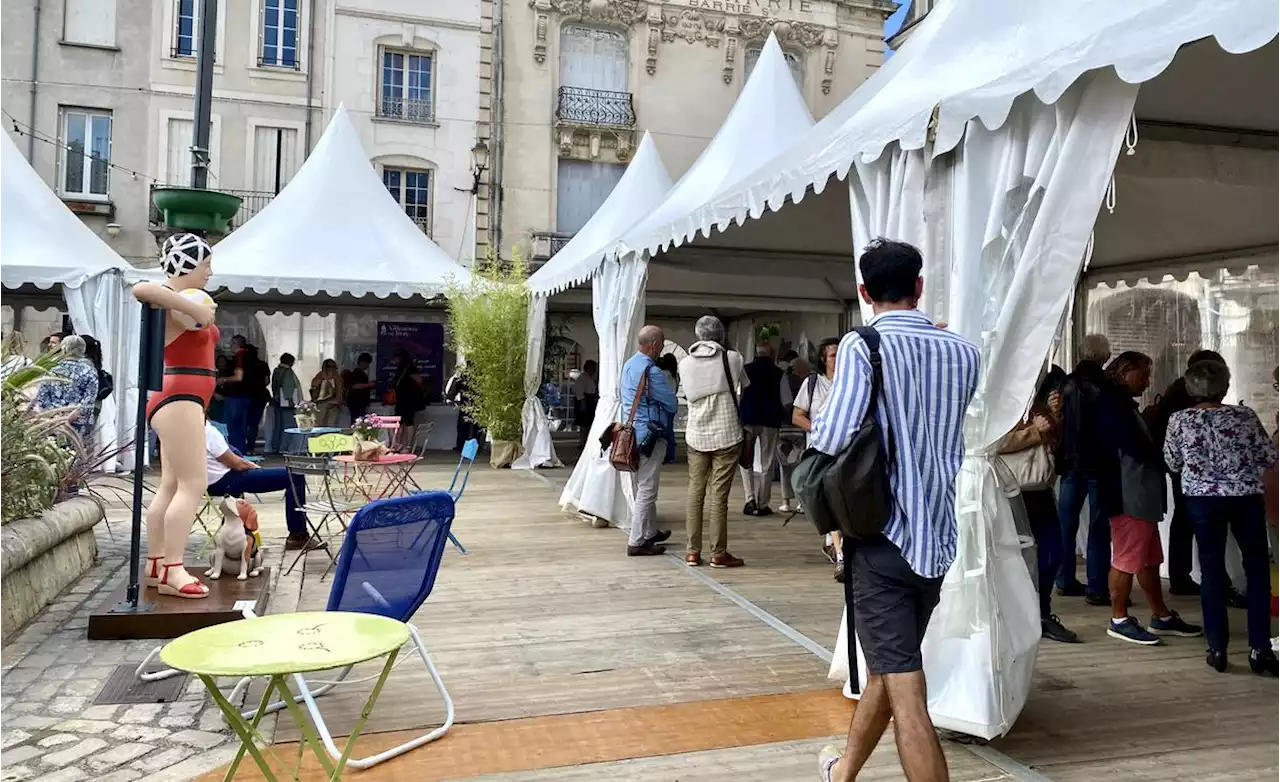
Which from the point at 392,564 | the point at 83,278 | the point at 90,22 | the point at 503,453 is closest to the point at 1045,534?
the point at 392,564

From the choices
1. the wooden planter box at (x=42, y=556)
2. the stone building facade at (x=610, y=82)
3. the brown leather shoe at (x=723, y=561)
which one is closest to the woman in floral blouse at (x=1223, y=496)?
the brown leather shoe at (x=723, y=561)

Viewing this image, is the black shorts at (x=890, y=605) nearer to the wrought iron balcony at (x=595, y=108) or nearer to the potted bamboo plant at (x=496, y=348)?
the potted bamboo plant at (x=496, y=348)

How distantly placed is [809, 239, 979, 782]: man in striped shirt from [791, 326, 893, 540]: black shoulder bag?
2cm

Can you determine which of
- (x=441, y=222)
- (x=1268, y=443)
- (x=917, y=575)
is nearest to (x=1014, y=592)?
(x=917, y=575)

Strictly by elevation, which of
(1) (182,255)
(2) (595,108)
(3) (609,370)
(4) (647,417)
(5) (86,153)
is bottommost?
(4) (647,417)

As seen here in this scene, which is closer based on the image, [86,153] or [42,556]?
[42,556]

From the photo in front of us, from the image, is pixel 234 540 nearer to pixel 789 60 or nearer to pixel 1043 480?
pixel 1043 480

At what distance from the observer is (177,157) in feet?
59.9

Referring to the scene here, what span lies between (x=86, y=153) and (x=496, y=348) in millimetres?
11207

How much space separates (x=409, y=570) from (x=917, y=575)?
73.3 inches

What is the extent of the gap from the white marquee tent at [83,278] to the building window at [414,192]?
8.56 meters

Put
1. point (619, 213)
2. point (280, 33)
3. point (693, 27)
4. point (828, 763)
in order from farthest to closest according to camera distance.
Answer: point (693, 27) < point (280, 33) < point (619, 213) < point (828, 763)

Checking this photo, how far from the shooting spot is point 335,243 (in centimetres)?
1259

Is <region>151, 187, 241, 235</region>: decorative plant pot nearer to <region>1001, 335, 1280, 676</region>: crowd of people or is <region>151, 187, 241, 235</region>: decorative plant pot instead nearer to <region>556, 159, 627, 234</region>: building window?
<region>1001, 335, 1280, 676</region>: crowd of people
